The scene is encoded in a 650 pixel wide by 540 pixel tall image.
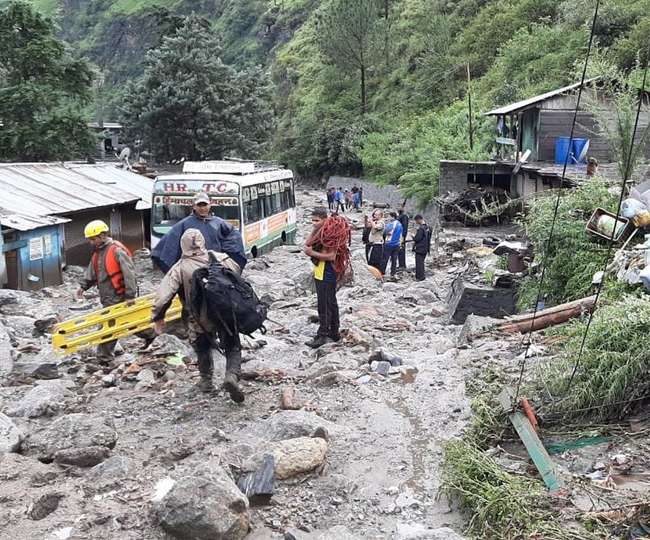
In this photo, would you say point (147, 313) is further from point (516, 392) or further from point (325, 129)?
point (325, 129)

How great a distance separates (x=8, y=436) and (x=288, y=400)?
230 cm

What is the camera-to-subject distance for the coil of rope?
8.33 m

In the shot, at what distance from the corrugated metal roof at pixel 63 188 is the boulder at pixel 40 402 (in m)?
9.59

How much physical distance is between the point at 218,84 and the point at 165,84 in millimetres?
2670

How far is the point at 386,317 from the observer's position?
430 inches

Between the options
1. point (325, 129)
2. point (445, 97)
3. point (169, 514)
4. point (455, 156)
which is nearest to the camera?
point (169, 514)

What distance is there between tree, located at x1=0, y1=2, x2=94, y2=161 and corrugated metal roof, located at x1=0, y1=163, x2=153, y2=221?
640 centimetres

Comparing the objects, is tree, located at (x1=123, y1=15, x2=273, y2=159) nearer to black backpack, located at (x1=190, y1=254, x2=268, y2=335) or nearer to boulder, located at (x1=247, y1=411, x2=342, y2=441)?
black backpack, located at (x1=190, y1=254, x2=268, y2=335)

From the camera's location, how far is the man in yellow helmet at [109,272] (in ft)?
25.5

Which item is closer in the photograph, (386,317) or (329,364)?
(329,364)

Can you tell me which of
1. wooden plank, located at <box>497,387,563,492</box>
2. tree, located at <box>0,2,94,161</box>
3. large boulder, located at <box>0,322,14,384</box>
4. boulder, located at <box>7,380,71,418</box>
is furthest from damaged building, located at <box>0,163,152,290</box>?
wooden plank, located at <box>497,387,563,492</box>

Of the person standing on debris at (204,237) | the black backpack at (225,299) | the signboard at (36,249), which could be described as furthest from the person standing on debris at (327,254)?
the signboard at (36,249)

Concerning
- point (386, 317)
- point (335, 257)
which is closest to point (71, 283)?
point (386, 317)

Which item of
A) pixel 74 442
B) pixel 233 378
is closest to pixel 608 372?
pixel 233 378
